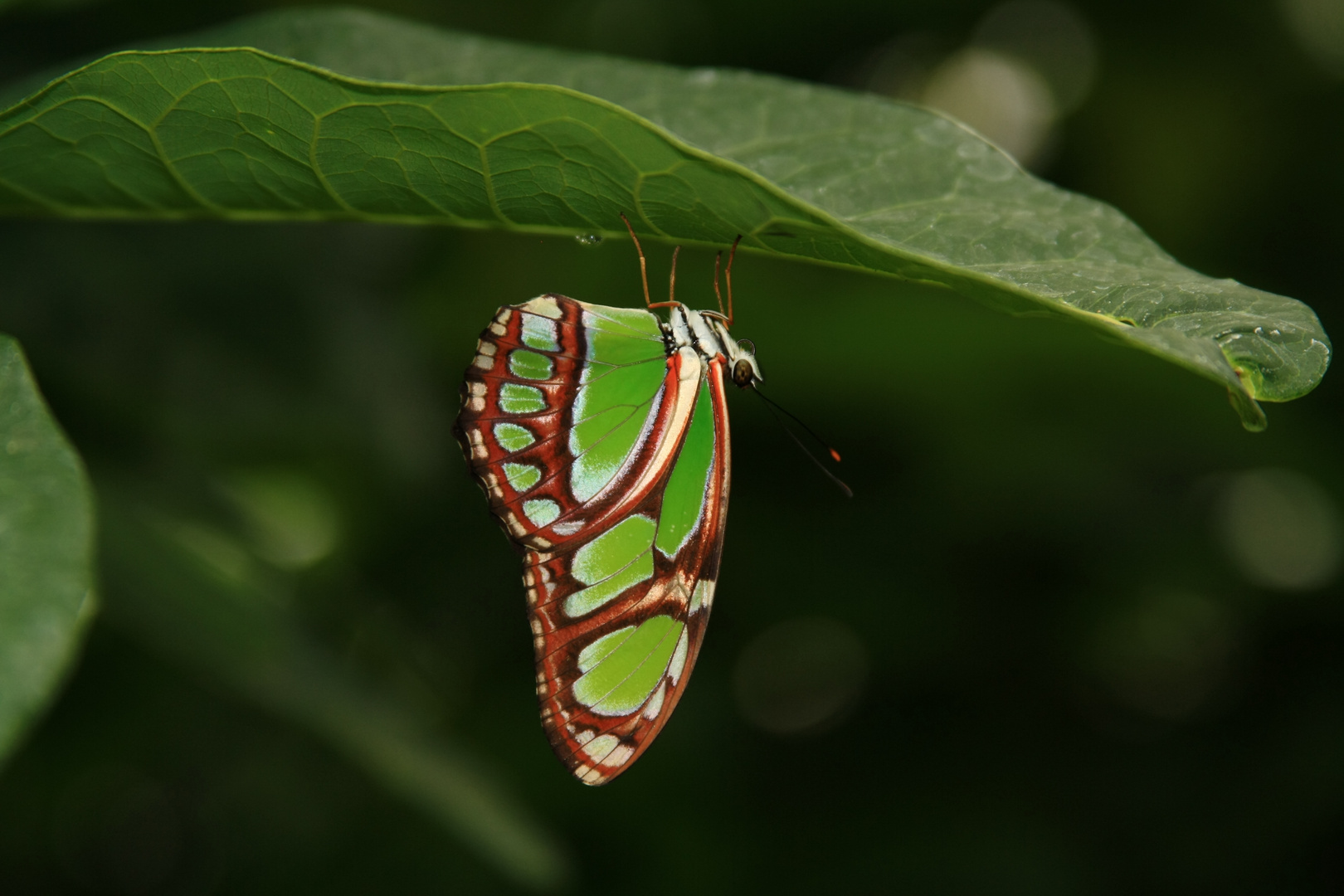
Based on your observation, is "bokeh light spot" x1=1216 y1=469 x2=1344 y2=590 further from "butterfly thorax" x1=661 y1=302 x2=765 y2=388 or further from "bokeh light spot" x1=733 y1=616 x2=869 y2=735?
"butterfly thorax" x1=661 y1=302 x2=765 y2=388

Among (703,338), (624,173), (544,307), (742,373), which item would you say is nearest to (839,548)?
(742,373)

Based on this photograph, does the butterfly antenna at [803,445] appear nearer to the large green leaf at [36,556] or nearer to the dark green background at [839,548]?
the dark green background at [839,548]

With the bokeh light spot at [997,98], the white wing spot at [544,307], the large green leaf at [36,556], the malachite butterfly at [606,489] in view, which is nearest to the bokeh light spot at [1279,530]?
the bokeh light spot at [997,98]

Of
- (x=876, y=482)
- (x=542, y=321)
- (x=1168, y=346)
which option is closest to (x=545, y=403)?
(x=542, y=321)

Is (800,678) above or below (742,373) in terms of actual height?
below

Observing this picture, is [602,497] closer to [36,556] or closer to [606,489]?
[606,489]
